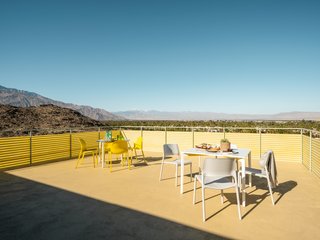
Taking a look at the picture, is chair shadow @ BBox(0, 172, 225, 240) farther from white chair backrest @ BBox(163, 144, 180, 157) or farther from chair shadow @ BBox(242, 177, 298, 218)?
white chair backrest @ BBox(163, 144, 180, 157)

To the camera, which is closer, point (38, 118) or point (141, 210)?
point (141, 210)

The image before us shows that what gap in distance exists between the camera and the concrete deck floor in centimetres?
279

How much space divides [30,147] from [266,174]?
660 centimetres

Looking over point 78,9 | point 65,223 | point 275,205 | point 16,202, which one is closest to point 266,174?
point 275,205

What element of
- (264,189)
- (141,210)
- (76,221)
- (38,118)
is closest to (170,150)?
(264,189)

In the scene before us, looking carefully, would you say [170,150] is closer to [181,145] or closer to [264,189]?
[264,189]

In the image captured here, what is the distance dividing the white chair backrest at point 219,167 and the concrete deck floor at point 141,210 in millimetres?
575

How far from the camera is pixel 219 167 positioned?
330 cm

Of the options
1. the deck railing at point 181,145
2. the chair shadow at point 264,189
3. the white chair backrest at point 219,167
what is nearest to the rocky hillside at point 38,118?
the deck railing at point 181,145

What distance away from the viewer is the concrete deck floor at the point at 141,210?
9.16 ft

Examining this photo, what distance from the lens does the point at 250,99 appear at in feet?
182

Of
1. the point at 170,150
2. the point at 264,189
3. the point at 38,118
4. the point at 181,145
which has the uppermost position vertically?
the point at 38,118

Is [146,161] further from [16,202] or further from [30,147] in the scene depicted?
[16,202]

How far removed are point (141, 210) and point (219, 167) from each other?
4.22ft
